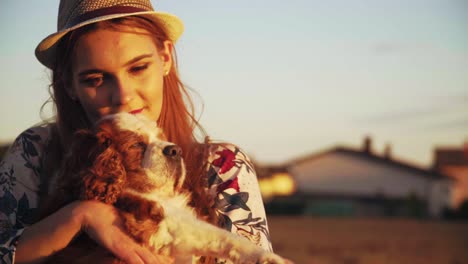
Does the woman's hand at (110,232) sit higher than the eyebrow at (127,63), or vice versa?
the eyebrow at (127,63)

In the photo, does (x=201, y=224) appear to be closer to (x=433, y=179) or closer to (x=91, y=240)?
(x=91, y=240)

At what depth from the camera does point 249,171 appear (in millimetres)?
3342

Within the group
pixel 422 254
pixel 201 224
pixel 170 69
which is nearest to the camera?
pixel 201 224

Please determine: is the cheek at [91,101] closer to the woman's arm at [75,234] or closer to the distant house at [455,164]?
A: the woman's arm at [75,234]

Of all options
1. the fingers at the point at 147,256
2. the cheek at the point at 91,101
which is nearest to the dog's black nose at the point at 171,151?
the cheek at the point at 91,101

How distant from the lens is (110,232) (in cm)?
285

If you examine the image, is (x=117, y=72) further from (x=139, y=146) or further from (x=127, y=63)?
(x=139, y=146)

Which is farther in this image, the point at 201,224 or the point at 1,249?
the point at 201,224

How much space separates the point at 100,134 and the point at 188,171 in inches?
18.1

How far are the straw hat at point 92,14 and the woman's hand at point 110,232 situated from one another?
83 centimetres

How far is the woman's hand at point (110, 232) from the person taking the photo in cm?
280

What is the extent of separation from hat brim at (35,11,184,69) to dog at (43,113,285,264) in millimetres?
447

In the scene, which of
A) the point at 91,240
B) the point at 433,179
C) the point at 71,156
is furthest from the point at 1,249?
the point at 433,179

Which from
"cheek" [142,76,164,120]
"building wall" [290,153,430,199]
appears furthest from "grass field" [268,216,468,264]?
"building wall" [290,153,430,199]
